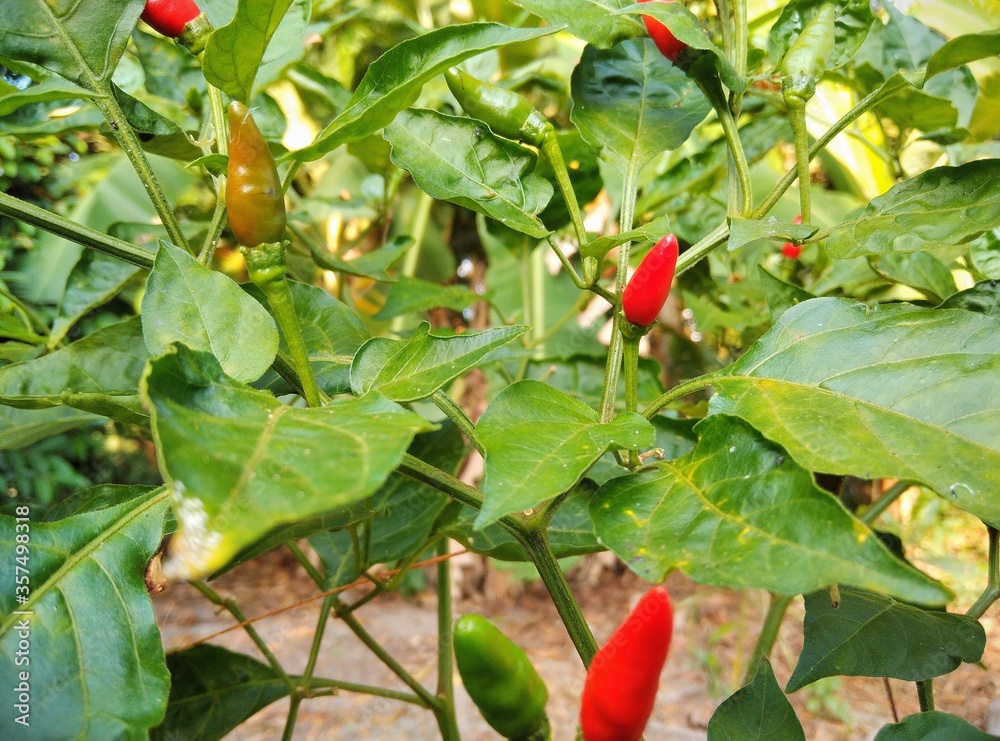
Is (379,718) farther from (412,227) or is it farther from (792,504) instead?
(792,504)

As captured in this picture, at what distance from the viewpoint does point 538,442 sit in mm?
364

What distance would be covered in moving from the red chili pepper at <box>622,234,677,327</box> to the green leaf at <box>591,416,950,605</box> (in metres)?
0.09

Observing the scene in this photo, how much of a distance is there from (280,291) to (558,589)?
259 mm

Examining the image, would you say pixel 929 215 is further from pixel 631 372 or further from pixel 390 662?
pixel 390 662

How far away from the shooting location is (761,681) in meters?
0.48

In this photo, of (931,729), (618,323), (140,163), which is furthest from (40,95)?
(931,729)

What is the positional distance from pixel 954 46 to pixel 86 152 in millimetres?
1717

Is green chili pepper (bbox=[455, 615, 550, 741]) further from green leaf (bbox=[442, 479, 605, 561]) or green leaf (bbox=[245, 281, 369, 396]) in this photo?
green leaf (bbox=[245, 281, 369, 396])

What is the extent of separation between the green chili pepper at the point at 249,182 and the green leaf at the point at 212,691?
1.52 ft

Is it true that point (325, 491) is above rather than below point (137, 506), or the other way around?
above

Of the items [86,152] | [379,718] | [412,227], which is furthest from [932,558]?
[86,152]

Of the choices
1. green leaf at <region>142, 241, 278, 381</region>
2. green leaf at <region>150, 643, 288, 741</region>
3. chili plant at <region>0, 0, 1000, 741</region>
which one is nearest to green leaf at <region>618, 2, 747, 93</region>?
chili plant at <region>0, 0, 1000, 741</region>

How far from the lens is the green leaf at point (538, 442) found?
32 centimetres

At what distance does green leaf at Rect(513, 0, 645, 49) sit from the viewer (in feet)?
1.59
